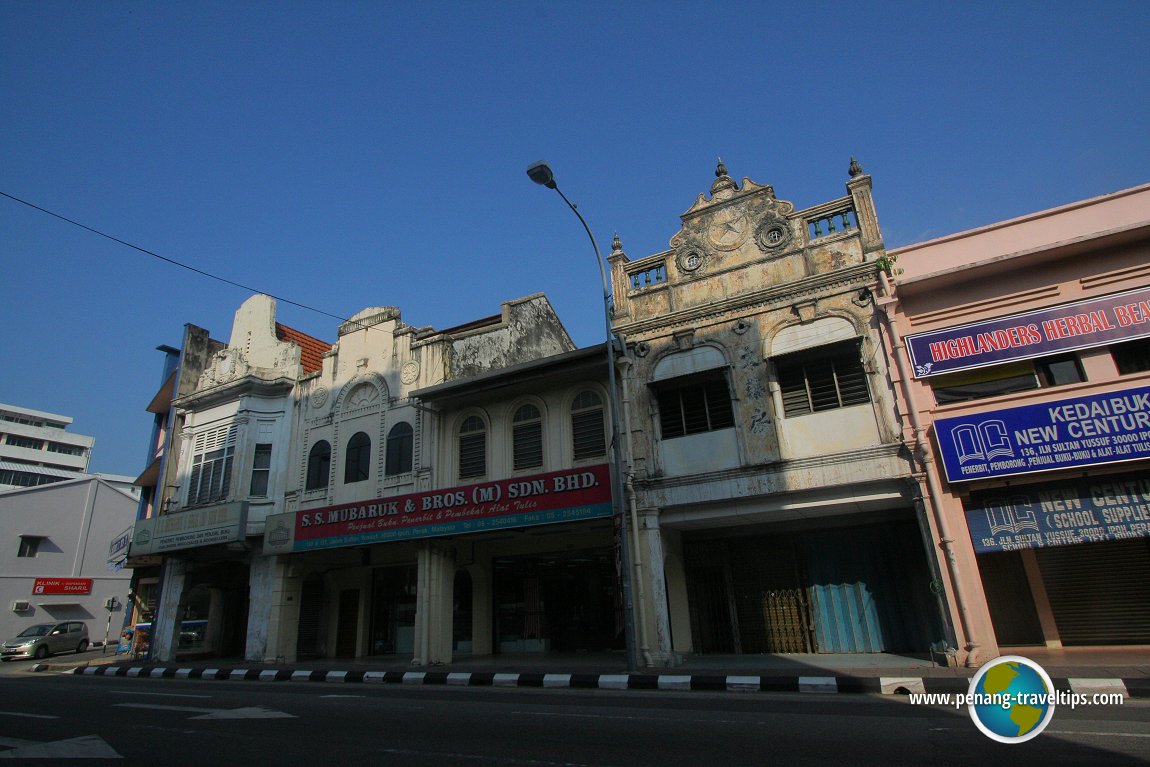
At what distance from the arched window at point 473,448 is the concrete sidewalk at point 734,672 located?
16.5ft

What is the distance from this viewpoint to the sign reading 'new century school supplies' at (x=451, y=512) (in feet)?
48.6

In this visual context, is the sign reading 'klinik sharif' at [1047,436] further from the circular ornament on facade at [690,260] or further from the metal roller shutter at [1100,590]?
the circular ornament on facade at [690,260]

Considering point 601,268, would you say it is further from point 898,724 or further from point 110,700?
point 110,700

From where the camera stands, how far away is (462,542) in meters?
18.2

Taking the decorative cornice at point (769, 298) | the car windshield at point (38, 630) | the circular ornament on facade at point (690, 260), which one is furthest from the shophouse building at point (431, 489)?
the car windshield at point (38, 630)

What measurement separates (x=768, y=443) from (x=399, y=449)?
1090 centimetres

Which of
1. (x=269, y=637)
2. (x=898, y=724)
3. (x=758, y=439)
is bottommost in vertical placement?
(x=898, y=724)

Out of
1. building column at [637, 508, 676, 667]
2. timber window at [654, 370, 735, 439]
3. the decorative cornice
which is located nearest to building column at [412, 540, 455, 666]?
building column at [637, 508, 676, 667]

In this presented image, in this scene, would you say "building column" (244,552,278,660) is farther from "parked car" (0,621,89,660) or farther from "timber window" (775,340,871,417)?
"timber window" (775,340,871,417)

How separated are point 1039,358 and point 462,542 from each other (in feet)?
47.8

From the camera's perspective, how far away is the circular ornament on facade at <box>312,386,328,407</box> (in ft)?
68.7

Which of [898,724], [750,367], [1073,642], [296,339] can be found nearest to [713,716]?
[898,724]

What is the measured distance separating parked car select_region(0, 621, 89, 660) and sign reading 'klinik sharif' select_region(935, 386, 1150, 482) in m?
35.0

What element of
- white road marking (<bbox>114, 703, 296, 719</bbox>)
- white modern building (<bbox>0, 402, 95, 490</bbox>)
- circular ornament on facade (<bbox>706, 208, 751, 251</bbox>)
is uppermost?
white modern building (<bbox>0, 402, 95, 490</bbox>)
